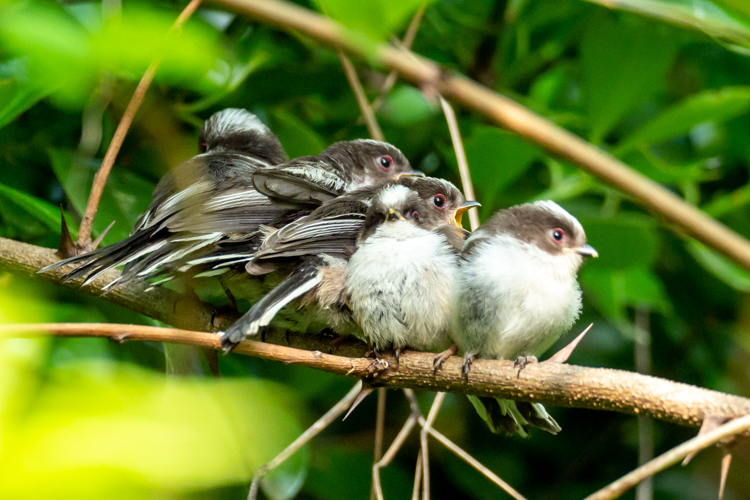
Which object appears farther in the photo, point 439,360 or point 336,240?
point 336,240

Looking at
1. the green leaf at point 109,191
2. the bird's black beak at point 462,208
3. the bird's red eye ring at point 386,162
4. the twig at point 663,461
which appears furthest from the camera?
the bird's red eye ring at point 386,162

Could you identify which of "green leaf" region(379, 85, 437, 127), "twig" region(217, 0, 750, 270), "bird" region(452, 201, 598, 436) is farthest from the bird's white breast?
"green leaf" region(379, 85, 437, 127)

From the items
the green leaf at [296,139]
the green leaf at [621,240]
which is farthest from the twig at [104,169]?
the green leaf at [621,240]

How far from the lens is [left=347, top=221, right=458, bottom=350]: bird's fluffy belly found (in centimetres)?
188

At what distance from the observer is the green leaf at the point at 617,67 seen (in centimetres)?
276

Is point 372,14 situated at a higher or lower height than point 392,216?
lower

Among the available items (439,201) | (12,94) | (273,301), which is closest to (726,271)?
(439,201)

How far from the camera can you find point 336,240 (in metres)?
2.09

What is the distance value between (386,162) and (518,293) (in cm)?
112

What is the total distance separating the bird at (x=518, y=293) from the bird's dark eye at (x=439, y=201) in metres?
0.35

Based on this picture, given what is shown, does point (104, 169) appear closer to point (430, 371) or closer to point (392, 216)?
point (392, 216)

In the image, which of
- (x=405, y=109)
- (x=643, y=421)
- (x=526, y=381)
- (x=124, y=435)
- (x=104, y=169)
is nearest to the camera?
(x=124, y=435)

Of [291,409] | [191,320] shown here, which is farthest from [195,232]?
[291,409]

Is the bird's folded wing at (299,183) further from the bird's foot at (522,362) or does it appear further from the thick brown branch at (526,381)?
the bird's foot at (522,362)
